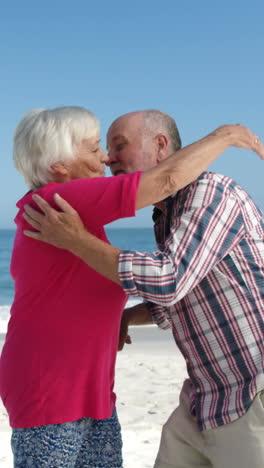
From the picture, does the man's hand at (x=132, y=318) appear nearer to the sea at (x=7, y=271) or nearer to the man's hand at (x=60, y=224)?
the man's hand at (x=60, y=224)

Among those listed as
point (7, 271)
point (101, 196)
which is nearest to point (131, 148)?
point (101, 196)

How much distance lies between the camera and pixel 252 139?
2.59m

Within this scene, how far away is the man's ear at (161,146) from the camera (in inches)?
110

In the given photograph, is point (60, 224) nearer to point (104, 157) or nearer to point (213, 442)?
point (104, 157)

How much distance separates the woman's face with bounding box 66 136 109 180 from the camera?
8.27 ft

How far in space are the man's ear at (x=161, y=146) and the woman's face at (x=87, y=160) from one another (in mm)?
283

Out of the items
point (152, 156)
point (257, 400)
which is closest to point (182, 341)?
point (257, 400)

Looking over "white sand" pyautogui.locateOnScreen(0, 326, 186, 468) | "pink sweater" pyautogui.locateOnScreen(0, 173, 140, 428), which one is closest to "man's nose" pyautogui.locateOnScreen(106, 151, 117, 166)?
"pink sweater" pyautogui.locateOnScreen(0, 173, 140, 428)

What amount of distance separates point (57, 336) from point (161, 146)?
92 cm

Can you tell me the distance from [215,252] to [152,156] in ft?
2.07

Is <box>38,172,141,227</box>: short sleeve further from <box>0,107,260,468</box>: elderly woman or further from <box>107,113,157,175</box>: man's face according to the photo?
<box>107,113,157,175</box>: man's face

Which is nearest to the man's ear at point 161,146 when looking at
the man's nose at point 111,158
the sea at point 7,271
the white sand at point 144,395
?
the man's nose at point 111,158

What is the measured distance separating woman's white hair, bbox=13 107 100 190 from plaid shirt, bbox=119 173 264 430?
1.46 ft

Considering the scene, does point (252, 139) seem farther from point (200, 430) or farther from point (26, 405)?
point (26, 405)
